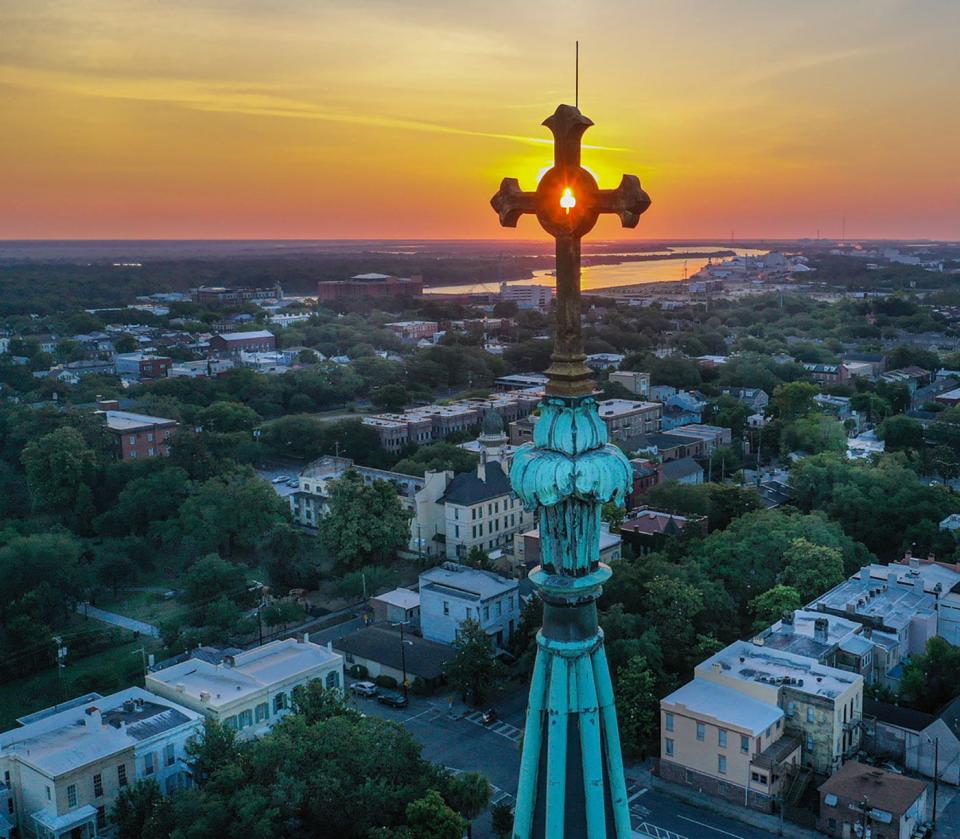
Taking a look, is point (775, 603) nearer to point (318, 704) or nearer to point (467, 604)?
point (467, 604)

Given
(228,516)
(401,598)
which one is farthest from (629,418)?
(401,598)

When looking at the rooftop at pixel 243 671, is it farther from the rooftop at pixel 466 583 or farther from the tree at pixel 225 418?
the tree at pixel 225 418

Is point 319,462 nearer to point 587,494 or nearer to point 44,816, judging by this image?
point 44,816

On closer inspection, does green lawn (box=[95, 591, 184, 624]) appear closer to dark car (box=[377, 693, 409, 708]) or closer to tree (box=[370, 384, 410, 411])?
dark car (box=[377, 693, 409, 708])

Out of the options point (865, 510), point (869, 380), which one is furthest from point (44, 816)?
point (869, 380)

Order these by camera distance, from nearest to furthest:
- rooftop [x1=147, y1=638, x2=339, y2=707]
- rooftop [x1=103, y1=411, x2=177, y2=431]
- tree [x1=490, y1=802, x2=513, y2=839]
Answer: tree [x1=490, y1=802, x2=513, y2=839]
rooftop [x1=147, y1=638, x2=339, y2=707]
rooftop [x1=103, y1=411, x2=177, y2=431]

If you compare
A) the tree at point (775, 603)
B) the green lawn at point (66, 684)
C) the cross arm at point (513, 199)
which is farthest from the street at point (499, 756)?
the cross arm at point (513, 199)

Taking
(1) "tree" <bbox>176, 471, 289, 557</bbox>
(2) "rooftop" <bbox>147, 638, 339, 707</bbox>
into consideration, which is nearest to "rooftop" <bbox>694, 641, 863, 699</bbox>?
(2) "rooftop" <bbox>147, 638, 339, 707</bbox>
